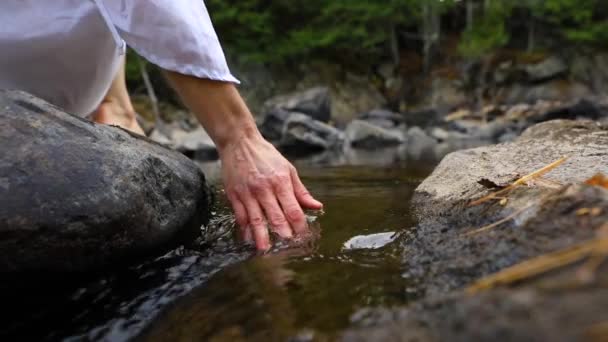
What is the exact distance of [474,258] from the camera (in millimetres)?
670

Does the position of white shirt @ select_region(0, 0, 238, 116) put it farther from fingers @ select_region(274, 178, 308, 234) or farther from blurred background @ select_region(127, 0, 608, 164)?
blurred background @ select_region(127, 0, 608, 164)

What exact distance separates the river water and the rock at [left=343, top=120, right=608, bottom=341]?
6 centimetres

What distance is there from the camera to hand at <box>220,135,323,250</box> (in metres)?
1.15

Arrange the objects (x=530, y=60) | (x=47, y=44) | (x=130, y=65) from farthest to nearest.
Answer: (x=530, y=60) < (x=130, y=65) < (x=47, y=44)

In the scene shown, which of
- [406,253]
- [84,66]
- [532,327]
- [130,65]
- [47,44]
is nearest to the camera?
[532,327]

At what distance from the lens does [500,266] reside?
2.02 ft

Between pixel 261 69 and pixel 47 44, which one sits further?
pixel 261 69

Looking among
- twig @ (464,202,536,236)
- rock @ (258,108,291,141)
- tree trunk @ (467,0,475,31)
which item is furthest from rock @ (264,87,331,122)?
twig @ (464,202,536,236)

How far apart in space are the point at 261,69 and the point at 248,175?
50.2ft

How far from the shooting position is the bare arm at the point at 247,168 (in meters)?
1.15

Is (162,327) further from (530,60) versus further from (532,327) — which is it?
(530,60)

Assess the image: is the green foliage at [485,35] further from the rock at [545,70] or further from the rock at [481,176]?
the rock at [481,176]

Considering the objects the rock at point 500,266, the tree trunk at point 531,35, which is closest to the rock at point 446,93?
the tree trunk at point 531,35

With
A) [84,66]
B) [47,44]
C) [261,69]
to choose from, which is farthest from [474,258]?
[261,69]
